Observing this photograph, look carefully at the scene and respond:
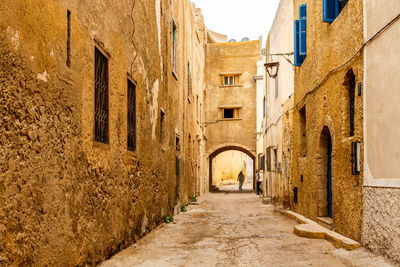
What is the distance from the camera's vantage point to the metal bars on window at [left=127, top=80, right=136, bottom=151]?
273 inches

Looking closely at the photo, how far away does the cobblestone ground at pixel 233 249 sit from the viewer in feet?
18.0

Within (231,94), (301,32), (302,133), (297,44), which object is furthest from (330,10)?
(231,94)

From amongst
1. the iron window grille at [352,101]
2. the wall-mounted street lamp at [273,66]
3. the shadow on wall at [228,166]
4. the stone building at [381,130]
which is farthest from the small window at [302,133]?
the shadow on wall at [228,166]

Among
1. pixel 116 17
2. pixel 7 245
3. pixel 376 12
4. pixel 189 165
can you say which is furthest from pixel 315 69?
pixel 189 165

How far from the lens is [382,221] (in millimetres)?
5242

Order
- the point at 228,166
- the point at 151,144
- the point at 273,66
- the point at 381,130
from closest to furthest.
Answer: the point at 381,130 < the point at 151,144 < the point at 273,66 < the point at 228,166

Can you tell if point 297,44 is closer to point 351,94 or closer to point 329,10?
point 329,10

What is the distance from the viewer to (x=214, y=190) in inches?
1088

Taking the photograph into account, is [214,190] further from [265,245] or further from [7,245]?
[7,245]

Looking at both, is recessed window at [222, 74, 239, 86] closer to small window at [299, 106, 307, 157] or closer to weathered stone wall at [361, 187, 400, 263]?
small window at [299, 106, 307, 157]

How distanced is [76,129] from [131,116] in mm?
2668

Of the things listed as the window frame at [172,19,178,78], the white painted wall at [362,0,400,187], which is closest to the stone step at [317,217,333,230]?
the white painted wall at [362,0,400,187]

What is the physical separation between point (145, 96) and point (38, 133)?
14.8ft

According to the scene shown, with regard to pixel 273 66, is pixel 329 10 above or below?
below
